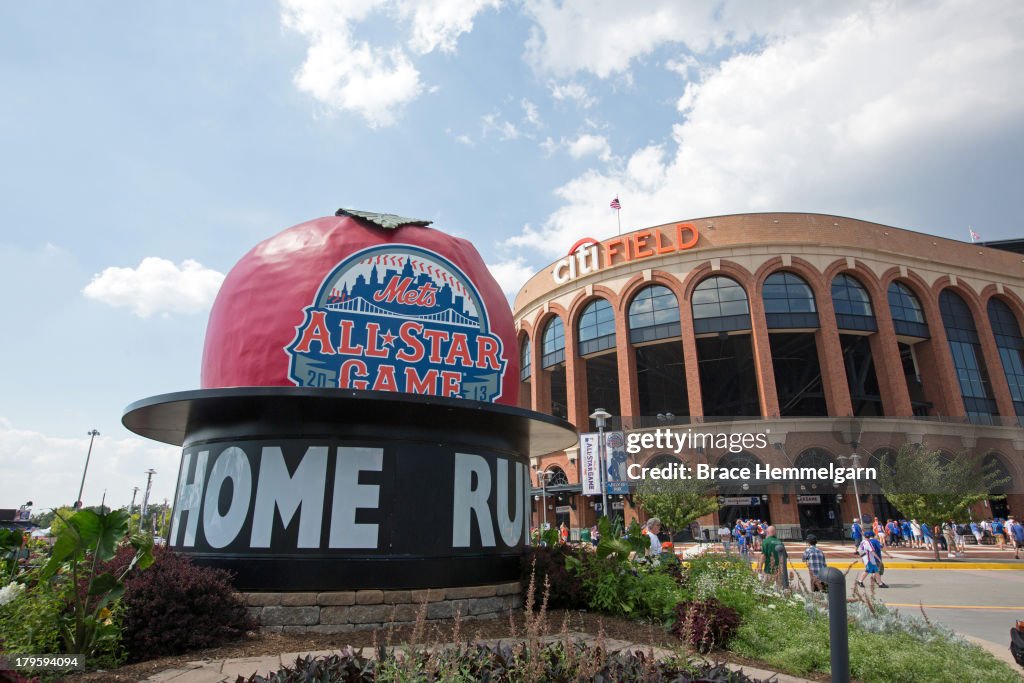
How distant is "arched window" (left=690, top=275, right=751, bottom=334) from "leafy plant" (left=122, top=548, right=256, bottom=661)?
36.3 m

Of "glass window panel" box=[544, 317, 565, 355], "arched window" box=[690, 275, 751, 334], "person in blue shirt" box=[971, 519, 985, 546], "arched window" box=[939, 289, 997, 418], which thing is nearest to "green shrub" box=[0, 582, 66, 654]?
"arched window" box=[690, 275, 751, 334]

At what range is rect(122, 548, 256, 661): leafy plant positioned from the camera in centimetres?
640

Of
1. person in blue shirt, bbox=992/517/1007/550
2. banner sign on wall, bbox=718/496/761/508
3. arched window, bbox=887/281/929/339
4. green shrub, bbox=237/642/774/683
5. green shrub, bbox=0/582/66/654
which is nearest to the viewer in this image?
green shrub, bbox=237/642/774/683

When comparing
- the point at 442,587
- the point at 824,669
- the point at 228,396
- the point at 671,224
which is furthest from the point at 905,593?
the point at 671,224

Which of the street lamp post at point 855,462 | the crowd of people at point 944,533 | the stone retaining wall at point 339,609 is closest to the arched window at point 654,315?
the street lamp post at point 855,462

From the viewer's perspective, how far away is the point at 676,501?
31.1m

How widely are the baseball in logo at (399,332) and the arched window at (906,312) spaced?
131ft

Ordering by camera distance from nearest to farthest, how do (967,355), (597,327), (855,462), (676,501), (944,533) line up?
1. (944,533)
2. (676,501)
3. (855,462)
4. (967,355)
5. (597,327)

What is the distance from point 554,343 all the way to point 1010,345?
111 ft

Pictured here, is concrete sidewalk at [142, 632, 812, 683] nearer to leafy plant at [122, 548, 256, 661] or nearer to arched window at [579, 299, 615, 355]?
leafy plant at [122, 548, 256, 661]

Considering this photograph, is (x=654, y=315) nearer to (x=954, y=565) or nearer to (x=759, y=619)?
(x=954, y=565)

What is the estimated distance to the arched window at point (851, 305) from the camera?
39031mm

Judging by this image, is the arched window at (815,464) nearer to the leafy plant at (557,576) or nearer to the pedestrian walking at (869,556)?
the pedestrian walking at (869,556)

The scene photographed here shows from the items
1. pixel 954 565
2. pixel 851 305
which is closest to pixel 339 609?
pixel 954 565
